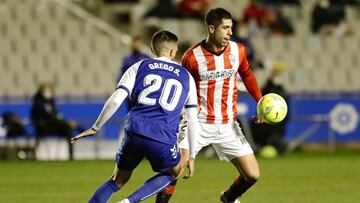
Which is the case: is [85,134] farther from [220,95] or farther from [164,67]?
[220,95]

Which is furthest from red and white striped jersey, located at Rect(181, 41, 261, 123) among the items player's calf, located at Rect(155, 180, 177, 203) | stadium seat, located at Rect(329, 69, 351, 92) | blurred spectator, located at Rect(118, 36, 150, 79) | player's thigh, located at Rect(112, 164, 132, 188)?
stadium seat, located at Rect(329, 69, 351, 92)

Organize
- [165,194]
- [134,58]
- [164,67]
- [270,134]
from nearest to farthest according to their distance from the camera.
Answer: [164,67] < [165,194] < [134,58] < [270,134]

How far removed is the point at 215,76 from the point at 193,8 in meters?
12.7

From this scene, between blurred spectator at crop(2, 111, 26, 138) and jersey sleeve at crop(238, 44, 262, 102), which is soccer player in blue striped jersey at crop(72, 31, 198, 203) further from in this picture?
blurred spectator at crop(2, 111, 26, 138)

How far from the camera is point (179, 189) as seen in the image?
12.2 m

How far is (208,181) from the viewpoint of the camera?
43.7 ft

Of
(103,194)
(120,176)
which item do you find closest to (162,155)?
(120,176)

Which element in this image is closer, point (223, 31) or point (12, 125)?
point (223, 31)

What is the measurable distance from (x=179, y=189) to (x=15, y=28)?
9.77 metres

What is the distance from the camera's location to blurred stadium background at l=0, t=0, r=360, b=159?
19.2 m

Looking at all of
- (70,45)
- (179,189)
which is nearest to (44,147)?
(70,45)

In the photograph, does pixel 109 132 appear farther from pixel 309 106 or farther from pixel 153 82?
pixel 153 82

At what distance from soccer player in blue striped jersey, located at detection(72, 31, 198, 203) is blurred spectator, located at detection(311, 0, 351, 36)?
48.1 feet

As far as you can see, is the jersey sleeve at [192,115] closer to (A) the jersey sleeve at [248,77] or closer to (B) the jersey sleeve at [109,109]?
(B) the jersey sleeve at [109,109]
